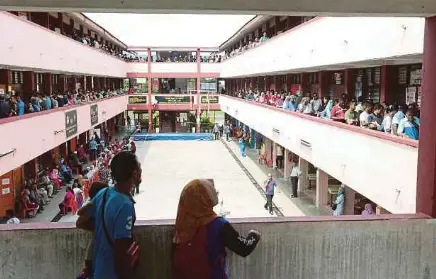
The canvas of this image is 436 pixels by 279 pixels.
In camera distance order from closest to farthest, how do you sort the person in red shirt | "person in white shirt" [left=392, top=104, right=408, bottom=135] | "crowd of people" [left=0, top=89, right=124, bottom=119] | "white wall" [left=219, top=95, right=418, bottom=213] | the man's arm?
the man's arm < "white wall" [left=219, top=95, right=418, bottom=213] < "person in white shirt" [left=392, top=104, right=408, bottom=135] < "crowd of people" [left=0, top=89, right=124, bottom=119] < the person in red shirt

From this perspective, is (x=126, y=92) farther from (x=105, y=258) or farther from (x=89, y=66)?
(x=105, y=258)

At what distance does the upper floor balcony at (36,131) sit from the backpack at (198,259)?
11.2 m

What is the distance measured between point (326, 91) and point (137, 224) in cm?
1910

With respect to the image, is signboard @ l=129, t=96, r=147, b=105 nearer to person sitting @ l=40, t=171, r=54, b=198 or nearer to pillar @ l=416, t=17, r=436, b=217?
person sitting @ l=40, t=171, r=54, b=198

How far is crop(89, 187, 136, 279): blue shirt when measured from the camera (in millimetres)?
2859

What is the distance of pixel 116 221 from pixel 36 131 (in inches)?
574

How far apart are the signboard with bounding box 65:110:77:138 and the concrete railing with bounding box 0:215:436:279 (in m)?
17.9

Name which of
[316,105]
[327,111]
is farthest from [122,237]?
[316,105]

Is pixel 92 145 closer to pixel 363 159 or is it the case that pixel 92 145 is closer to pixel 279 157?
pixel 279 157

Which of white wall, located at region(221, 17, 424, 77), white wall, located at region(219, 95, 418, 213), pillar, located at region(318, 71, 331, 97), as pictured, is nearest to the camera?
white wall, located at region(219, 95, 418, 213)

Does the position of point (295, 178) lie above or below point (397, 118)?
below

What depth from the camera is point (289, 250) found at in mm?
3684

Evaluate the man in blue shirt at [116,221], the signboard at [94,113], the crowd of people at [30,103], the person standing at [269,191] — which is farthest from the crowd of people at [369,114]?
the signboard at [94,113]

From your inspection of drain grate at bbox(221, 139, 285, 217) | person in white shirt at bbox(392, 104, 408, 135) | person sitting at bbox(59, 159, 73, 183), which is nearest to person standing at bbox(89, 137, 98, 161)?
person sitting at bbox(59, 159, 73, 183)
